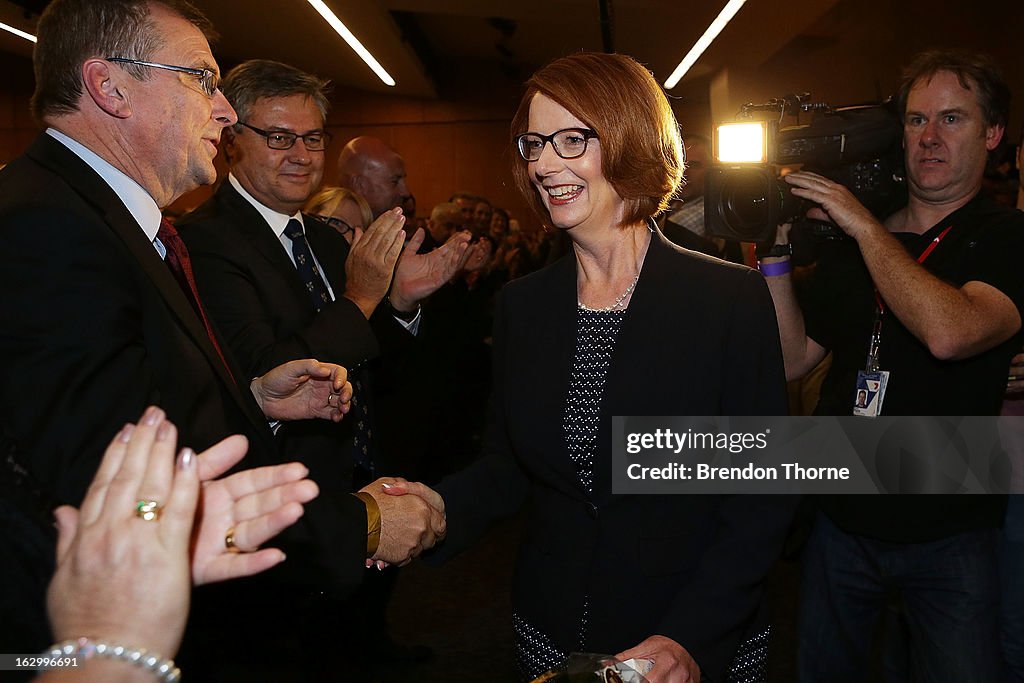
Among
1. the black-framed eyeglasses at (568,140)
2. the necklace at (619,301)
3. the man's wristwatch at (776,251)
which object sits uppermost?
the black-framed eyeglasses at (568,140)

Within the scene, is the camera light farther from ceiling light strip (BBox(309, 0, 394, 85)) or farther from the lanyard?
ceiling light strip (BBox(309, 0, 394, 85))

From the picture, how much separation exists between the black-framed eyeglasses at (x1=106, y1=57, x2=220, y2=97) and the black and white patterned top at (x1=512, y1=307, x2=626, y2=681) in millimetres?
868

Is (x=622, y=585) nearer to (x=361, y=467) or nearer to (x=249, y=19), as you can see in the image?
(x=361, y=467)

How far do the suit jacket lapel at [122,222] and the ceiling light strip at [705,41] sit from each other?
22.1ft

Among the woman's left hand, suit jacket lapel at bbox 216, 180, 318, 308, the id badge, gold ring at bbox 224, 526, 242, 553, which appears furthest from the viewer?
suit jacket lapel at bbox 216, 180, 318, 308

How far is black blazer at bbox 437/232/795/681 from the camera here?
146 cm

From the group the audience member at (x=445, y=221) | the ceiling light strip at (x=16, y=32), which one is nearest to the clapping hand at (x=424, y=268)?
the audience member at (x=445, y=221)

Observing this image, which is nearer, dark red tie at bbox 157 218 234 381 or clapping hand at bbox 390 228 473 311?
dark red tie at bbox 157 218 234 381

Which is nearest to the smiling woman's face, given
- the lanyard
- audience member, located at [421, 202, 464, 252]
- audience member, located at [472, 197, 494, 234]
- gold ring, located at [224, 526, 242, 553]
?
the lanyard

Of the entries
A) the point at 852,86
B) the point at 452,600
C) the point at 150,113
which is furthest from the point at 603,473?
the point at 852,86

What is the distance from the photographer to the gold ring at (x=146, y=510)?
772mm

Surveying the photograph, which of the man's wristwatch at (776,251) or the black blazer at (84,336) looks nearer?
the black blazer at (84,336)

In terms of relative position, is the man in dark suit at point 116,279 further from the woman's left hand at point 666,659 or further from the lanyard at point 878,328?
the lanyard at point 878,328

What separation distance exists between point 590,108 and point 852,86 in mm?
10614
